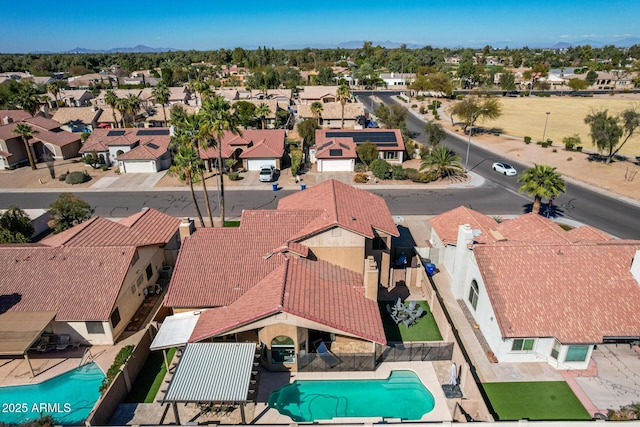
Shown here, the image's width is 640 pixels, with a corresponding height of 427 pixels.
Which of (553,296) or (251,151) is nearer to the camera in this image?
(553,296)

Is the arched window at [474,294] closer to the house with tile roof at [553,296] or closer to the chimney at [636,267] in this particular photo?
the house with tile roof at [553,296]

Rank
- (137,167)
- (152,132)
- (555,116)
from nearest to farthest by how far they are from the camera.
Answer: (137,167) < (152,132) < (555,116)

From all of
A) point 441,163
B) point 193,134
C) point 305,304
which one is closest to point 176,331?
point 305,304

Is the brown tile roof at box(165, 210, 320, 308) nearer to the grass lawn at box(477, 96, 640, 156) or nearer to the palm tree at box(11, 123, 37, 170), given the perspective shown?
the palm tree at box(11, 123, 37, 170)

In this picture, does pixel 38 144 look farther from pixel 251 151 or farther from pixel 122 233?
pixel 122 233

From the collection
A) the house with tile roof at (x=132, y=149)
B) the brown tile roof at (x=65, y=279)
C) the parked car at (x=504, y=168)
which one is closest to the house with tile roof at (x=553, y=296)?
the brown tile roof at (x=65, y=279)

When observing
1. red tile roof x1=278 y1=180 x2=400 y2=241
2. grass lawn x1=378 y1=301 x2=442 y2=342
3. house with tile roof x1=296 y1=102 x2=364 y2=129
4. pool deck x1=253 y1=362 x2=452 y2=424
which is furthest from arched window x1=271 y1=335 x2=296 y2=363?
house with tile roof x1=296 y1=102 x2=364 y2=129

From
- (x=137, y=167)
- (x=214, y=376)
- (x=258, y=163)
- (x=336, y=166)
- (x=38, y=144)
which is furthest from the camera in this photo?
(x=38, y=144)

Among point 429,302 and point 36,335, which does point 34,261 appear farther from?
point 429,302
